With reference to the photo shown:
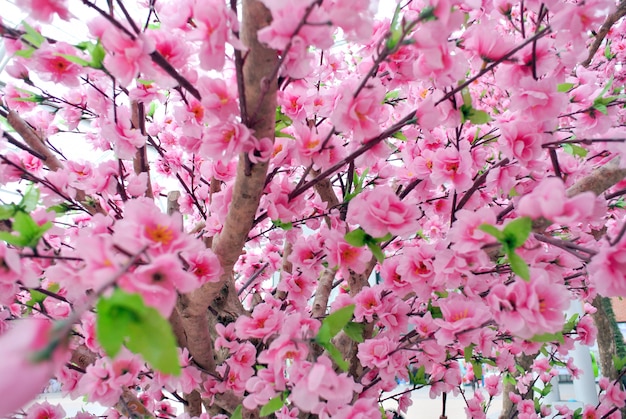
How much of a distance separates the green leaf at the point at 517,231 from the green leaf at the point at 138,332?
0.43 meters

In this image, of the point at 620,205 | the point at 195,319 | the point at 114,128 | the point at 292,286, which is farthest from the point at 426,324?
the point at 620,205

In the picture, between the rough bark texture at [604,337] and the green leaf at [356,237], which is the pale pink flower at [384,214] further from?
the rough bark texture at [604,337]

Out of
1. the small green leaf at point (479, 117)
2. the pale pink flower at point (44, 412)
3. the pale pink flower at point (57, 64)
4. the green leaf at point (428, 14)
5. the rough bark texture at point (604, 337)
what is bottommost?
the pale pink flower at point (44, 412)

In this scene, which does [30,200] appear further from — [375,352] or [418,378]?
[418,378]

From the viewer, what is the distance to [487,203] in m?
1.19

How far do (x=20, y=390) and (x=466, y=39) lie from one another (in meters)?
0.81

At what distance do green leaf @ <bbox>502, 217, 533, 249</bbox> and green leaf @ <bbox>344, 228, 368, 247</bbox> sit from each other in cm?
24

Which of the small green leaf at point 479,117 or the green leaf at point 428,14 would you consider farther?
the small green leaf at point 479,117

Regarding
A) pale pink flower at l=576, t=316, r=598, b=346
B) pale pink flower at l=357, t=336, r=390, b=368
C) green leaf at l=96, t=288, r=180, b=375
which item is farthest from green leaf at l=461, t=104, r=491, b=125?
pale pink flower at l=576, t=316, r=598, b=346

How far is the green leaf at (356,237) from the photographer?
722 mm

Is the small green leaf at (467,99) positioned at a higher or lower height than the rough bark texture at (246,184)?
higher

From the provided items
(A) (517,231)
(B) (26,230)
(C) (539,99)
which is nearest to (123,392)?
(B) (26,230)

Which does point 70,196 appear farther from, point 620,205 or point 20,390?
point 620,205

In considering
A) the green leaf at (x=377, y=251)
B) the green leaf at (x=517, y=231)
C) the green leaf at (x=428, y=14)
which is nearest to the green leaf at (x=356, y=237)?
the green leaf at (x=377, y=251)
